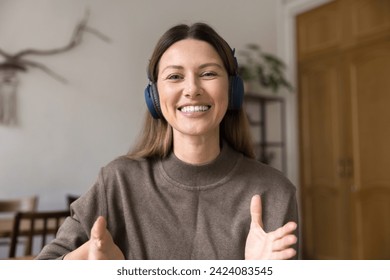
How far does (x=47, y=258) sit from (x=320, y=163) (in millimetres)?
2747

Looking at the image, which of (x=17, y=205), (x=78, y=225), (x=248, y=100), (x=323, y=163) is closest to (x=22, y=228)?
(x=17, y=205)

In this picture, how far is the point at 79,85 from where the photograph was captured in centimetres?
265

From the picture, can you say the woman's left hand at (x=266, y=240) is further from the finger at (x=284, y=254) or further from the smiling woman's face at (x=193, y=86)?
the smiling woman's face at (x=193, y=86)

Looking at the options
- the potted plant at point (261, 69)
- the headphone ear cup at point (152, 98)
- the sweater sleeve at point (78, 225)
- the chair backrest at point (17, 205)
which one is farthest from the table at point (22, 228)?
the potted plant at point (261, 69)

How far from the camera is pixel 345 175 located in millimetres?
2900

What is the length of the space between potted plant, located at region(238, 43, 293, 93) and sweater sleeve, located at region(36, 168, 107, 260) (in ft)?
7.93

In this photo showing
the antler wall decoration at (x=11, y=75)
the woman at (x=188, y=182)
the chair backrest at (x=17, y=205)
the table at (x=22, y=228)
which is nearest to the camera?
the woman at (x=188, y=182)

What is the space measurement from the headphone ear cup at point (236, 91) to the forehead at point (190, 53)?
→ 2.5 inches

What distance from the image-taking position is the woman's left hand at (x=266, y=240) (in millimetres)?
527

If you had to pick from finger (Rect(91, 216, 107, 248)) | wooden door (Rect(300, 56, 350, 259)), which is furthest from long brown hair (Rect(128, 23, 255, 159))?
wooden door (Rect(300, 56, 350, 259))

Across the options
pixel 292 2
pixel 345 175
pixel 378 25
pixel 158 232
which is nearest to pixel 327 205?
pixel 345 175

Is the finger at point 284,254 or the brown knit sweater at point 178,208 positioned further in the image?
the brown knit sweater at point 178,208

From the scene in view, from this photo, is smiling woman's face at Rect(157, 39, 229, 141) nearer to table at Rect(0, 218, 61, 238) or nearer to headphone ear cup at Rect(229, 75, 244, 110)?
headphone ear cup at Rect(229, 75, 244, 110)
